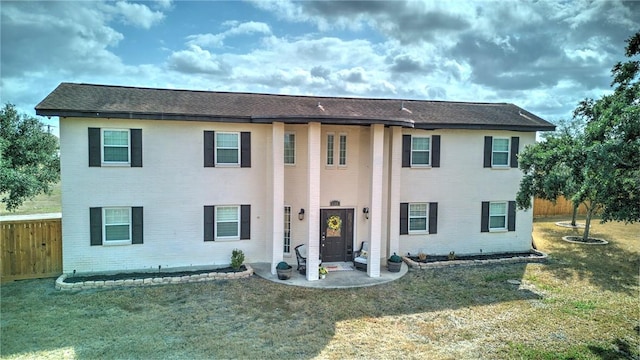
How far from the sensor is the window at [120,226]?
39.8 feet

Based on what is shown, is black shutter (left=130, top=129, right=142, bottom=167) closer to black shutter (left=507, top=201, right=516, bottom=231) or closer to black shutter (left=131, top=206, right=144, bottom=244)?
black shutter (left=131, top=206, right=144, bottom=244)

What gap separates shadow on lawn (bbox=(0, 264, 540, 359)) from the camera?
25.2 feet

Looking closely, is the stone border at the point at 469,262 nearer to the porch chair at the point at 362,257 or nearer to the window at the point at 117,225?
the porch chair at the point at 362,257

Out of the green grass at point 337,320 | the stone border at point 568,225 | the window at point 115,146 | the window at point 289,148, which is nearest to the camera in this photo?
the green grass at point 337,320

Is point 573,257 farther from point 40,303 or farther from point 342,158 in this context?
point 40,303

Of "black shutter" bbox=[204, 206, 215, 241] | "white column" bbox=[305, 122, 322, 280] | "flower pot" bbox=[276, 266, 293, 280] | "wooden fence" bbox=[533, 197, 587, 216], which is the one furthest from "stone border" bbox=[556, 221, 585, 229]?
"black shutter" bbox=[204, 206, 215, 241]

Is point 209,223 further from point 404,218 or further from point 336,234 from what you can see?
point 404,218

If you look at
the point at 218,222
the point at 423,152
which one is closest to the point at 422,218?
the point at 423,152

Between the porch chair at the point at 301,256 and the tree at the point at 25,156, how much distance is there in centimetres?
887

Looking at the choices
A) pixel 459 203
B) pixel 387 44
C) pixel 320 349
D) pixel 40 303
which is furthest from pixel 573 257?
pixel 40 303

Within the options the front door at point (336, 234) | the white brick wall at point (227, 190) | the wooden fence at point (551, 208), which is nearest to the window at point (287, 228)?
the white brick wall at point (227, 190)

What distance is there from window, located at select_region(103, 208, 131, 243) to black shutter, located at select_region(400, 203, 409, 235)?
9.81 m

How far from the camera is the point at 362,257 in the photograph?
13.3 meters

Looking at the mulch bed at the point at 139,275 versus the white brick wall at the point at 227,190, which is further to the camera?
the white brick wall at the point at 227,190
